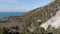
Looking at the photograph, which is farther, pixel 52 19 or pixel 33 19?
pixel 33 19

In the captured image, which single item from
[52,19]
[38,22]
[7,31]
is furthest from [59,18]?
[7,31]

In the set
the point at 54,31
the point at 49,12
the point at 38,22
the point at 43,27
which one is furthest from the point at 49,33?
the point at 49,12

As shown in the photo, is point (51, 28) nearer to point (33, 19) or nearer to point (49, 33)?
point (49, 33)

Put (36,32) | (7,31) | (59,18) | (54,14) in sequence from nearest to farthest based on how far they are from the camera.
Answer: (7,31) < (36,32) < (59,18) < (54,14)

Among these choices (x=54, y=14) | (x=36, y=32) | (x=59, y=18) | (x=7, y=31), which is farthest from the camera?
(x=54, y=14)

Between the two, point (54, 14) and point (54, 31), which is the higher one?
point (54, 14)

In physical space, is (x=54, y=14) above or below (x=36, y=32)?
above

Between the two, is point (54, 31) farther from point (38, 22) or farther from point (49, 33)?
point (38, 22)

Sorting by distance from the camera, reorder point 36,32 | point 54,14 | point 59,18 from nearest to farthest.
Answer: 1. point 36,32
2. point 59,18
3. point 54,14

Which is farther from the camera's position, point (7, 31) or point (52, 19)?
point (52, 19)
